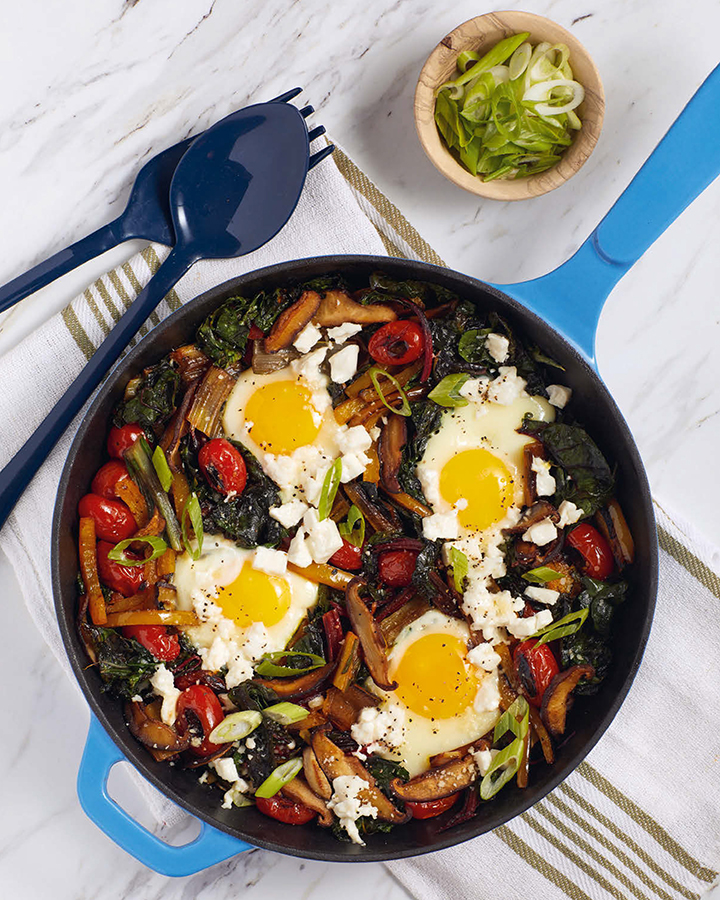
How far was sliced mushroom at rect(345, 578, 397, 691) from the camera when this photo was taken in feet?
10.8

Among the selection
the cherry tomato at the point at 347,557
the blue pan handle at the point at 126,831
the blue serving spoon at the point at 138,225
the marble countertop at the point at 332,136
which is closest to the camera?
the blue pan handle at the point at 126,831

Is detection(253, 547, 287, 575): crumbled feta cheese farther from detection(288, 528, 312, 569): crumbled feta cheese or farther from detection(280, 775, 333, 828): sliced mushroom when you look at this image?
detection(280, 775, 333, 828): sliced mushroom

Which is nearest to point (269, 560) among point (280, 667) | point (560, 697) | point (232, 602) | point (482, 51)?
point (232, 602)

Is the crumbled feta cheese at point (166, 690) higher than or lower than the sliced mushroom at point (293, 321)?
lower

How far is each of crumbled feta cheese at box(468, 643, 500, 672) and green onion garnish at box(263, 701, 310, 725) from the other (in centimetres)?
75

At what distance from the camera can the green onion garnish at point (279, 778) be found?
3.27m

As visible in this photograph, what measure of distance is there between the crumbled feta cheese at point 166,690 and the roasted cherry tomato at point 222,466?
0.78 m

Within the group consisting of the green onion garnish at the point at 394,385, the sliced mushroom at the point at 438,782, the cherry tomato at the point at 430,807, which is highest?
the green onion garnish at the point at 394,385

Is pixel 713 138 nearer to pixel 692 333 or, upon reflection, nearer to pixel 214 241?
pixel 692 333

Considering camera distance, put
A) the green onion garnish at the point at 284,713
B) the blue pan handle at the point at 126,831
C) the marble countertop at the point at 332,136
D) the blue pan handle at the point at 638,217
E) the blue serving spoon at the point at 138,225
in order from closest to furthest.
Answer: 1. the blue pan handle at the point at 638,217
2. the blue pan handle at the point at 126,831
3. the green onion garnish at the point at 284,713
4. the blue serving spoon at the point at 138,225
5. the marble countertop at the point at 332,136

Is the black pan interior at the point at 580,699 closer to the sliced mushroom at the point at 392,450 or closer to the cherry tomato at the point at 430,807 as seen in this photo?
the cherry tomato at the point at 430,807

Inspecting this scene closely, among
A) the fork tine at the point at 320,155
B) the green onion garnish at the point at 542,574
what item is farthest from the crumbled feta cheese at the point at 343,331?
the green onion garnish at the point at 542,574

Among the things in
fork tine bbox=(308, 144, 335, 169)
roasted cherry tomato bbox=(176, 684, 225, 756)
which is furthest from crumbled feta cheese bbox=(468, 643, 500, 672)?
fork tine bbox=(308, 144, 335, 169)

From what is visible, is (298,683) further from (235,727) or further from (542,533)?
(542,533)
